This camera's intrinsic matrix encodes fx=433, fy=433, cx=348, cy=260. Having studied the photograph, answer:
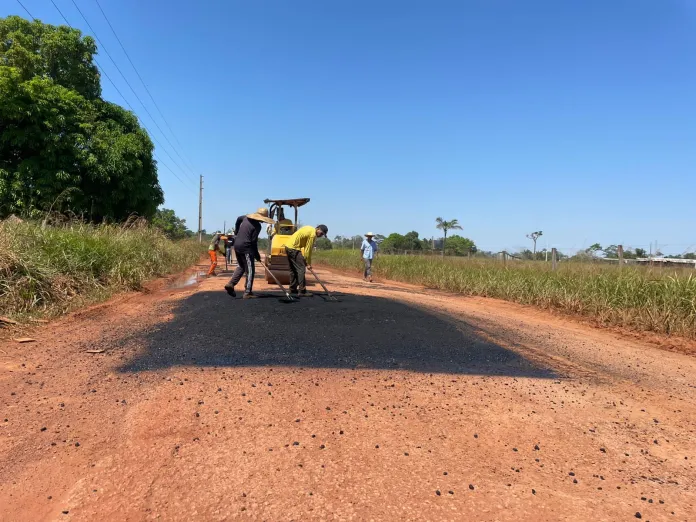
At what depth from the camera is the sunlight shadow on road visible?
4.60 meters

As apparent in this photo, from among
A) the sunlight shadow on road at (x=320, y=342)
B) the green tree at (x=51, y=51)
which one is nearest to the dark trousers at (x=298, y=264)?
the sunlight shadow on road at (x=320, y=342)

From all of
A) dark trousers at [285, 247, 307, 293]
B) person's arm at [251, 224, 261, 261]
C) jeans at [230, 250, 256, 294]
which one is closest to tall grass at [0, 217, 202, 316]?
jeans at [230, 250, 256, 294]

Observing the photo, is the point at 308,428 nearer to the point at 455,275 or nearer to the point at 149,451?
the point at 149,451

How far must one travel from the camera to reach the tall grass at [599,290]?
7.34 metres

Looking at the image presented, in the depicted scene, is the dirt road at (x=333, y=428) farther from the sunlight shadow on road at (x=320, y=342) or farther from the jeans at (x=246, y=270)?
the jeans at (x=246, y=270)

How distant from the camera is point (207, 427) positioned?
9.95ft

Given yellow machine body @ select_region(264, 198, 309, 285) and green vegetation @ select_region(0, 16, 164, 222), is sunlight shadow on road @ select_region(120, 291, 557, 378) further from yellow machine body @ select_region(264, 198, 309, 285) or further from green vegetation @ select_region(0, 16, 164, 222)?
green vegetation @ select_region(0, 16, 164, 222)

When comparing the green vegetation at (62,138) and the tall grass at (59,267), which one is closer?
the tall grass at (59,267)

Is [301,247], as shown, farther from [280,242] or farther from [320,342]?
[320,342]

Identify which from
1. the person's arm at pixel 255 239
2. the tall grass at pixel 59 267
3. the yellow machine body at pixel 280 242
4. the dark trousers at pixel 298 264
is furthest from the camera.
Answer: the yellow machine body at pixel 280 242

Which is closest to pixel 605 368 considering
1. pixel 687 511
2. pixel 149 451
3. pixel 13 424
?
pixel 687 511

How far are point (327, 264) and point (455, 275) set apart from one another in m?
17.5

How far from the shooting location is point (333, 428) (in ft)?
10.2

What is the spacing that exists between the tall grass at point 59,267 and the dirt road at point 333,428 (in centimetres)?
103
